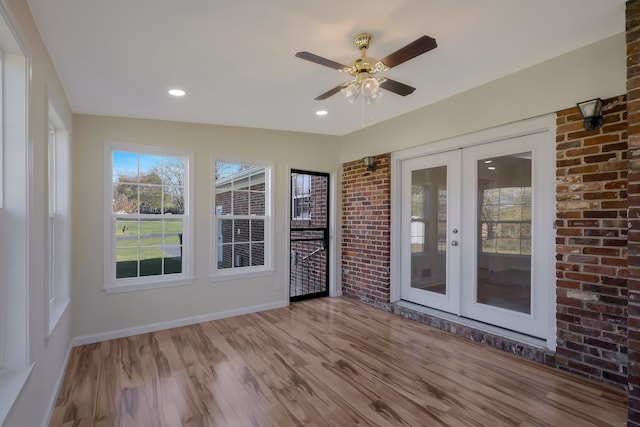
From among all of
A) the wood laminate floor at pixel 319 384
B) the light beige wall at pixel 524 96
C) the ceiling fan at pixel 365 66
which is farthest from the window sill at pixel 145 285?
the light beige wall at pixel 524 96

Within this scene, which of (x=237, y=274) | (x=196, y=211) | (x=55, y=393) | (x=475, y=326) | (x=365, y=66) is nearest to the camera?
(x=365, y=66)

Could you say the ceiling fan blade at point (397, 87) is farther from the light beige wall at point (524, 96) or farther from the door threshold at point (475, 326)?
the door threshold at point (475, 326)

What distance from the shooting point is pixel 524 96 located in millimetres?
2896

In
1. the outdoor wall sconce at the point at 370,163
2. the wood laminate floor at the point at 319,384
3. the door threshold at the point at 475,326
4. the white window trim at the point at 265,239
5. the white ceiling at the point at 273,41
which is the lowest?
the wood laminate floor at the point at 319,384

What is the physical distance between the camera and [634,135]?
1.91 metres

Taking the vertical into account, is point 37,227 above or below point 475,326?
above

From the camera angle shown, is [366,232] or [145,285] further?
[366,232]

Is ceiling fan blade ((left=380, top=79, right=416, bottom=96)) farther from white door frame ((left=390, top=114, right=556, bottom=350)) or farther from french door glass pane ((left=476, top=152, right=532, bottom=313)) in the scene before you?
french door glass pane ((left=476, top=152, right=532, bottom=313))

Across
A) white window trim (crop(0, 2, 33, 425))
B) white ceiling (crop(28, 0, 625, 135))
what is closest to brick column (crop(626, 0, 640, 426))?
white ceiling (crop(28, 0, 625, 135))

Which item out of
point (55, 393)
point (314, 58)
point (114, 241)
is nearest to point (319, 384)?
point (55, 393)

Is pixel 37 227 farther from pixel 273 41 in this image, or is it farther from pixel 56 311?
pixel 273 41

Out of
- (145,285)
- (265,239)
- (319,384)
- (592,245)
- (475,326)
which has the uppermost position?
(592,245)

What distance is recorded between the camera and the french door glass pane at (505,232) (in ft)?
10.1

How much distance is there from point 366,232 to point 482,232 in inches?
64.9
